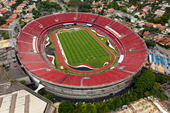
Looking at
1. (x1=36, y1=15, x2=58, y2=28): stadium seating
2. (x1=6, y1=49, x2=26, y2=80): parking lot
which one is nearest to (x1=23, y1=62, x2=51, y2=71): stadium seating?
(x1=6, y1=49, x2=26, y2=80): parking lot

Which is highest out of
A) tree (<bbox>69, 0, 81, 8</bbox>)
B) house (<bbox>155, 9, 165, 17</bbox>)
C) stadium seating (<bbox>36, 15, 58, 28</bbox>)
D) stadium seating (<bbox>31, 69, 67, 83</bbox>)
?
tree (<bbox>69, 0, 81, 8</bbox>)

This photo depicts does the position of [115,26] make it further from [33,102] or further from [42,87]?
[33,102]

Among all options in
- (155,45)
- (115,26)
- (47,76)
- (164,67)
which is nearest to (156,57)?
(164,67)

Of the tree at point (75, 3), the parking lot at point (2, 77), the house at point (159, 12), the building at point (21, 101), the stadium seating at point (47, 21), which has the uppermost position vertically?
the tree at point (75, 3)

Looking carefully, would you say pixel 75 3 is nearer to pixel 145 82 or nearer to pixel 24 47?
pixel 24 47

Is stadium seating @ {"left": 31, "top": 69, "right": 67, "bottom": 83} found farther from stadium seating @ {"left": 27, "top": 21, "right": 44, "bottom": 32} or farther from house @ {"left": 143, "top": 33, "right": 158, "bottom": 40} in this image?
house @ {"left": 143, "top": 33, "right": 158, "bottom": 40}

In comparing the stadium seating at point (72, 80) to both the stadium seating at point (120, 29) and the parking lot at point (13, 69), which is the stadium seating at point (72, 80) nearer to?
the parking lot at point (13, 69)

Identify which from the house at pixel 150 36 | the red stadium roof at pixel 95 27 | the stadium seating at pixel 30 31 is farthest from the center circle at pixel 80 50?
the house at pixel 150 36
